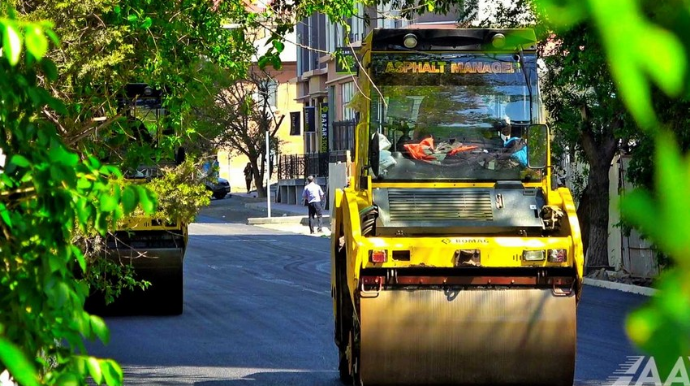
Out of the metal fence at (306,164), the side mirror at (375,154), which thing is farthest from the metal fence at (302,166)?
the side mirror at (375,154)

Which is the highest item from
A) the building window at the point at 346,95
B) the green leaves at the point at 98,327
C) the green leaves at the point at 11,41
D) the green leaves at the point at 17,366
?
the building window at the point at 346,95

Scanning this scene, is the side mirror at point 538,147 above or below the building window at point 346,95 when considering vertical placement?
below

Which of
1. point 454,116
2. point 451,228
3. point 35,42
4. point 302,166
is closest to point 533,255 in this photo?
point 451,228

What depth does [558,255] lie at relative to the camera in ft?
31.4

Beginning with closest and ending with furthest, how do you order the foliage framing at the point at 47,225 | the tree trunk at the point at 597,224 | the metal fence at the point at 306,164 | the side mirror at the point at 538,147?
the foliage framing at the point at 47,225
the side mirror at the point at 538,147
the tree trunk at the point at 597,224
the metal fence at the point at 306,164

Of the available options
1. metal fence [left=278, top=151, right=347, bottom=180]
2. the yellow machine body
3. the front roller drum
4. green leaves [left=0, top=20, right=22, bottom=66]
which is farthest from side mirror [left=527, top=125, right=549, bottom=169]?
metal fence [left=278, top=151, right=347, bottom=180]

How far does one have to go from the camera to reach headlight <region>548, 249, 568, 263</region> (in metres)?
9.55

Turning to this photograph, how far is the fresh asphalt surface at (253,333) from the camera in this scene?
11.8 metres

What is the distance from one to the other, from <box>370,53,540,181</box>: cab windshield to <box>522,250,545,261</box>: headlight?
151cm

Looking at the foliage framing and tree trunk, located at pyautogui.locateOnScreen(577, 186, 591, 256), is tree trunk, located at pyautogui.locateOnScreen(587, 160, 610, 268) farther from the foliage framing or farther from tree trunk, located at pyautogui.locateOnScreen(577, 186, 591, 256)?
the foliage framing

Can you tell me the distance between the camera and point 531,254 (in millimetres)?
9492

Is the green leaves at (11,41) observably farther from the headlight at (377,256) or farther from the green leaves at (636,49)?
the headlight at (377,256)

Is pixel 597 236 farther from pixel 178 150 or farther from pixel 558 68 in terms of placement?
pixel 178 150

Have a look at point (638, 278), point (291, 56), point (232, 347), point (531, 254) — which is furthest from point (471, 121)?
point (291, 56)
